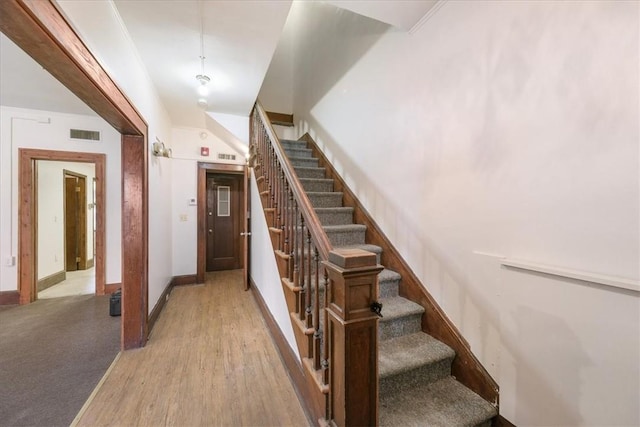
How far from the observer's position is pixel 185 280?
4.20 m

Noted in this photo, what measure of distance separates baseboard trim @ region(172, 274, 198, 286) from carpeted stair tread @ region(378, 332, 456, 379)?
3.53 metres

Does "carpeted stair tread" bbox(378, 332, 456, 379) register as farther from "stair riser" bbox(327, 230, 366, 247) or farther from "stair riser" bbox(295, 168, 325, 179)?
"stair riser" bbox(295, 168, 325, 179)

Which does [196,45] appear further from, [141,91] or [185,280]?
[185,280]

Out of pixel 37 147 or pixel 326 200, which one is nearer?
pixel 326 200

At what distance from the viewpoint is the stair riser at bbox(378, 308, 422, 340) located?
1772 mm

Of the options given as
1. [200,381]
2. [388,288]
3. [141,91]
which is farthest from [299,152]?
[200,381]

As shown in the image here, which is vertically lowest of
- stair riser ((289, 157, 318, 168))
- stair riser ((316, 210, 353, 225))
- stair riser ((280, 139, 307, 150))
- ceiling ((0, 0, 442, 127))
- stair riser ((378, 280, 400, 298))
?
stair riser ((378, 280, 400, 298))

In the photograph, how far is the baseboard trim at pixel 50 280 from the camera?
3887 mm

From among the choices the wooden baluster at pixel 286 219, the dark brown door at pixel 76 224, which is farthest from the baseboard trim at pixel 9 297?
the wooden baluster at pixel 286 219

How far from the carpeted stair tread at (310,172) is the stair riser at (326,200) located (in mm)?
537

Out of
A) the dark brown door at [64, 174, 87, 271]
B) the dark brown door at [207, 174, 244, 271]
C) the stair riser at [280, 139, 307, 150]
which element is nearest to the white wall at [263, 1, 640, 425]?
the stair riser at [280, 139, 307, 150]

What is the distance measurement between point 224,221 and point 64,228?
2.60m

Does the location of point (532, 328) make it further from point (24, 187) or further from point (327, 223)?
point (24, 187)

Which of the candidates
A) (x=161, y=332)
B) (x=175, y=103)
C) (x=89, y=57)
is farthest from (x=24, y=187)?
(x=89, y=57)
